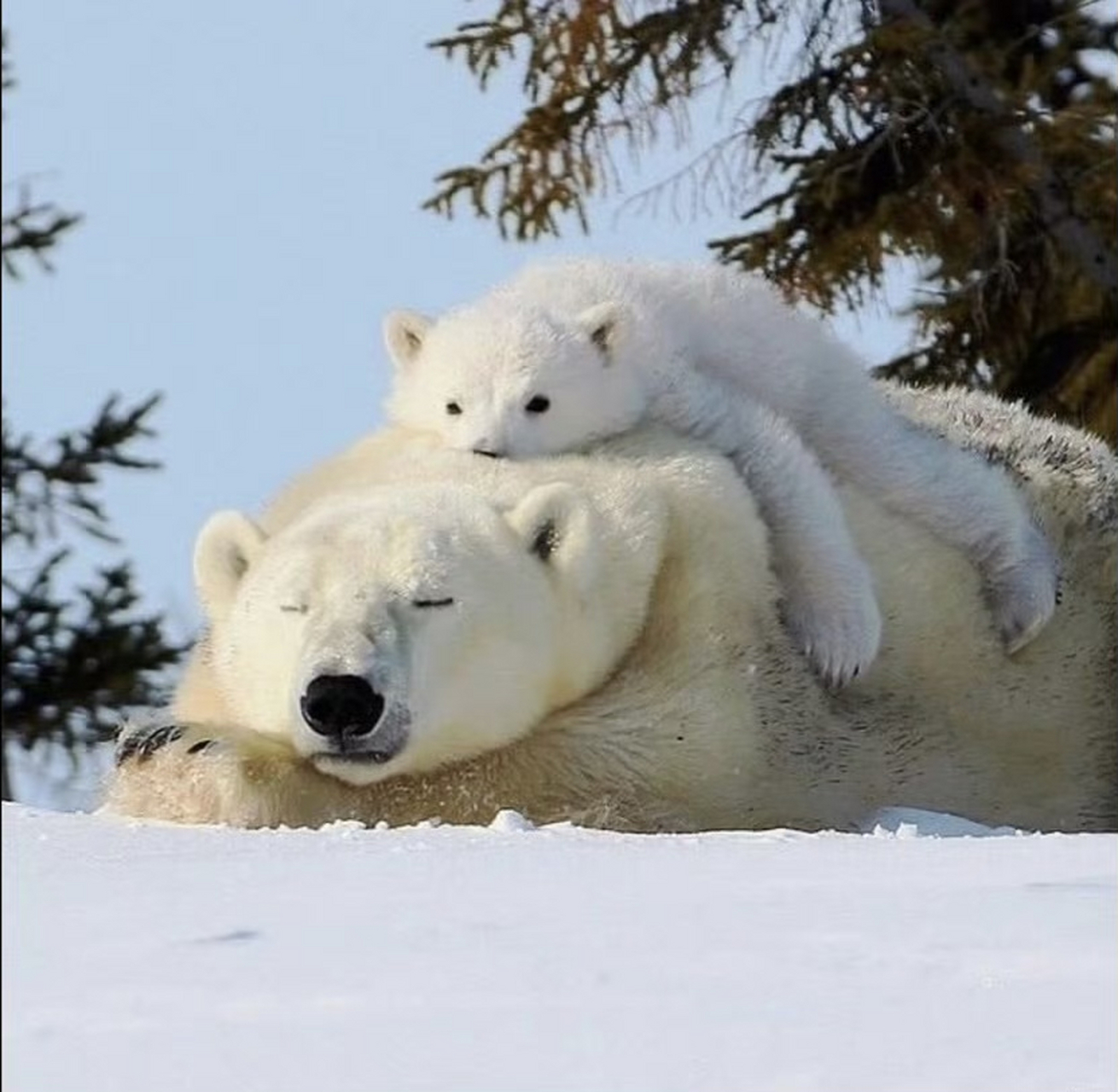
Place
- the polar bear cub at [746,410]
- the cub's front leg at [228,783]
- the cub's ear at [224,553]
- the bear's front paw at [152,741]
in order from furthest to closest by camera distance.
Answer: the polar bear cub at [746,410]
the cub's ear at [224,553]
the bear's front paw at [152,741]
the cub's front leg at [228,783]

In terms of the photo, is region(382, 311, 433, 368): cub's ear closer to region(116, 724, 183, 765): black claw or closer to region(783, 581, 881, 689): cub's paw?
region(783, 581, 881, 689): cub's paw

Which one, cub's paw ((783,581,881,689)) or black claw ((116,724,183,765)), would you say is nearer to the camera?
black claw ((116,724,183,765))

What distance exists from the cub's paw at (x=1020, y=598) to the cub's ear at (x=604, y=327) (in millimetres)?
1054

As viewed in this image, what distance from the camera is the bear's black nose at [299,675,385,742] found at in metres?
5.88

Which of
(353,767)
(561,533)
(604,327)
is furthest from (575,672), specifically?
(604,327)

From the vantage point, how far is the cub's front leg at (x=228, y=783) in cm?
618

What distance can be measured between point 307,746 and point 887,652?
160 cm

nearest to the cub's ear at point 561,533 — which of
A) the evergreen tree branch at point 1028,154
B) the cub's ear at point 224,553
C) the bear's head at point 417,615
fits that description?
the bear's head at point 417,615

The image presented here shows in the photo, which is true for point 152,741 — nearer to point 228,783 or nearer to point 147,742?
point 147,742

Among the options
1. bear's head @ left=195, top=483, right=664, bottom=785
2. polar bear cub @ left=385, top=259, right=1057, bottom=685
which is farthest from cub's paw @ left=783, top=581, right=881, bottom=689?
bear's head @ left=195, top=483, right=664, bottom=785

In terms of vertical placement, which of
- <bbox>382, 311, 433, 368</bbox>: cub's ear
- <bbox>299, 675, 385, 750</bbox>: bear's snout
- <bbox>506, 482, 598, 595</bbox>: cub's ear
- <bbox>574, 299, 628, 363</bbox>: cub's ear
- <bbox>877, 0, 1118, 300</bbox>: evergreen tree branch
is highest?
<bbox>574, 299, 628, 363</bbox>: cub's ear

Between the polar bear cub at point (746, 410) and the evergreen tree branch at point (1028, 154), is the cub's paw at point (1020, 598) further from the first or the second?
the evergreen tree branch at point (1028, 154)

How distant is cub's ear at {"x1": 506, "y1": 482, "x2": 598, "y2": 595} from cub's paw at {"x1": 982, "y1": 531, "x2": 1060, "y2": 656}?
48.9 inches

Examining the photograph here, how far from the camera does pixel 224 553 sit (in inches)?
261
